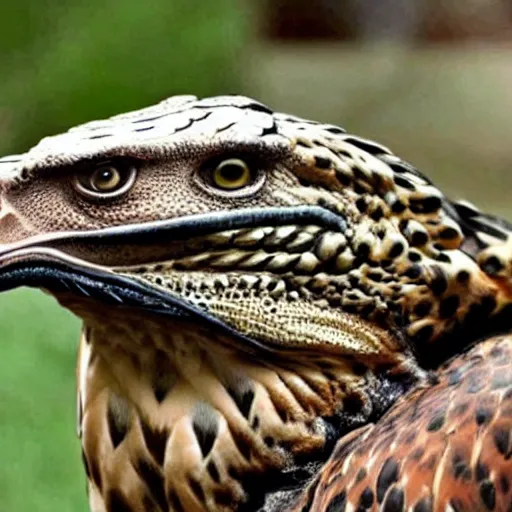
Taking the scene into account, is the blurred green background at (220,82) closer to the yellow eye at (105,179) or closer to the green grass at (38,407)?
the green grass at (38,407)

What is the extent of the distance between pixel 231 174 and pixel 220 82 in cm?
420

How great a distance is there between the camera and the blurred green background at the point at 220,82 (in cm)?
297

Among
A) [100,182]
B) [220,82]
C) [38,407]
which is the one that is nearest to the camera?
[100,182]

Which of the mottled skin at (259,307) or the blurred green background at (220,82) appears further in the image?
the blurred green background at (220,82)

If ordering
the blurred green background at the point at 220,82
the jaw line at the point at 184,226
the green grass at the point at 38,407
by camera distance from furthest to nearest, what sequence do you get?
the blurred green background at the point at 220,82, the green grass at the point at 38,407, the jaw line at the point at 184,226

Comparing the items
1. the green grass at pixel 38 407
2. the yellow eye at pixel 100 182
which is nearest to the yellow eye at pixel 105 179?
the yellow eye at pixel 100 182

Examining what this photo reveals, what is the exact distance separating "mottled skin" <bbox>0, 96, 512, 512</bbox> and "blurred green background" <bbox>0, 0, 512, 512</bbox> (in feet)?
4.43

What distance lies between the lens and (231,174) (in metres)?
1.37

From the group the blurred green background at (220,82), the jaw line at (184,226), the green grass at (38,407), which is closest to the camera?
the jaw line at (184,226)

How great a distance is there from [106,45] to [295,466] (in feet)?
13.7

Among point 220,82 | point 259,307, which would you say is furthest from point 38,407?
point 220,82

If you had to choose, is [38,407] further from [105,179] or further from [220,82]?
[220,82]

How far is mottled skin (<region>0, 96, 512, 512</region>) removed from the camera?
1.33 meters

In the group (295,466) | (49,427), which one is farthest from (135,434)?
(49,427)
